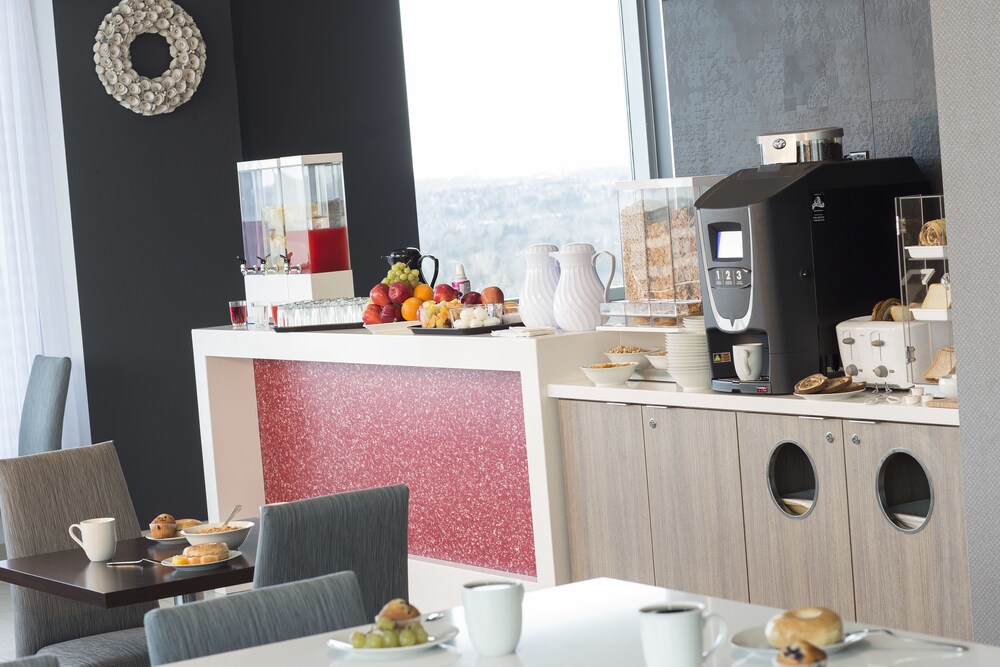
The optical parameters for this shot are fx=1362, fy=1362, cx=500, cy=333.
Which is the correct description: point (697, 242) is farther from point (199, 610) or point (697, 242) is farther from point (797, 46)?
point (199, 610)

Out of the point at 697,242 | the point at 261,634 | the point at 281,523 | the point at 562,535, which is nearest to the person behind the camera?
the point at 261,634

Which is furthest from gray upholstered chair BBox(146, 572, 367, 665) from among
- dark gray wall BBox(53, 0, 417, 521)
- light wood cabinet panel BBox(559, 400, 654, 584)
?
dark gray wall BBox(53, 0, 417, 521)

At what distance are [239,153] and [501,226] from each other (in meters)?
2.11

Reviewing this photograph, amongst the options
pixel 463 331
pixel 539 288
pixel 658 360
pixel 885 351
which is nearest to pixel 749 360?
pixel 885 351

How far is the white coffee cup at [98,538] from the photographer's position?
3.17 metres

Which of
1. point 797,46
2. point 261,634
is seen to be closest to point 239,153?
point 797,46

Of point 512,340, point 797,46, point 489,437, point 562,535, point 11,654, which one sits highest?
point 797,46

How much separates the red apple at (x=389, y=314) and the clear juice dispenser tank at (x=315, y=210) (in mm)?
586

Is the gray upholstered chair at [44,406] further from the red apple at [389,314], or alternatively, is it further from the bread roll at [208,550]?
the bread roll at [208,550]

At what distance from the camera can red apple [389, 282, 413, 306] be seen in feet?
15.5

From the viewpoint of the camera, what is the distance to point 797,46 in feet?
13.5

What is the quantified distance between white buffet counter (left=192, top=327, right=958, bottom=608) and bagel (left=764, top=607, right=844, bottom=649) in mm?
1442

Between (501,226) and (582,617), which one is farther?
(501,226)

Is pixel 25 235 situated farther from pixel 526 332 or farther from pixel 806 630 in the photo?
pixel 806 630
